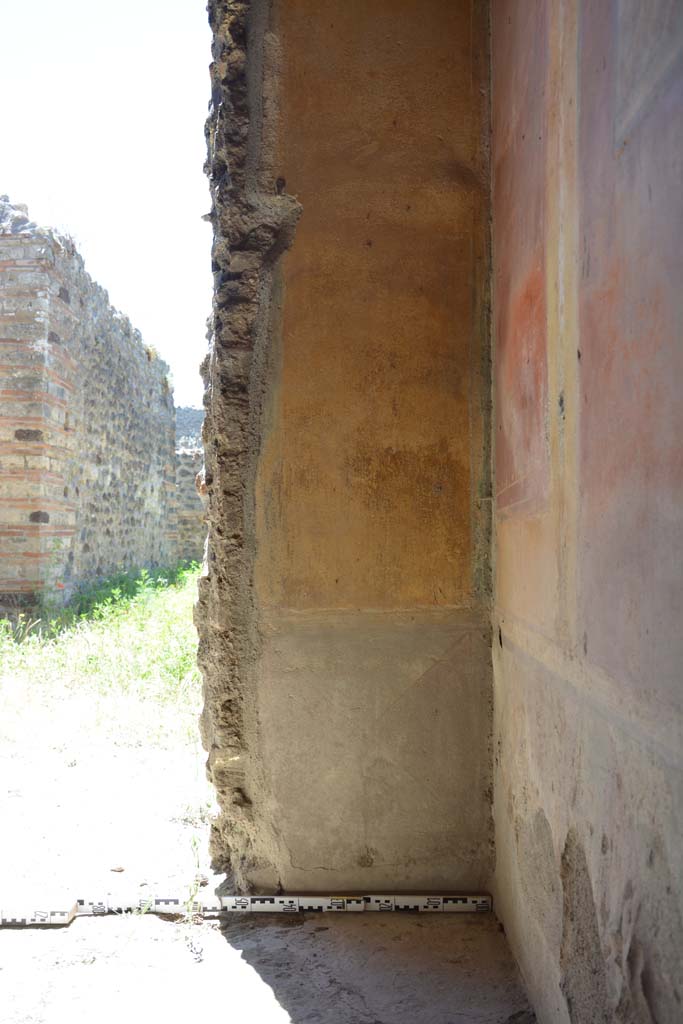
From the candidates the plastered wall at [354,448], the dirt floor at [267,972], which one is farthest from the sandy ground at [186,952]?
the plastered wall at [354,448]

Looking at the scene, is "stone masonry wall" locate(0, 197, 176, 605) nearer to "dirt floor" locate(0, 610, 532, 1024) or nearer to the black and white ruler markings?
"dirt floor" locate(0, 610, 532, 1024)

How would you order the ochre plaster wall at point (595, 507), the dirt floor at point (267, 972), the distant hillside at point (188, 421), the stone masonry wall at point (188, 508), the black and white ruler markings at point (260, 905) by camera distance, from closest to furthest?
the ochre plaster wall at point (595, 507) → the dirt floor at point (267, 972) → the black and white ruler markings at point (260, 905) → the stone masonry wall at point (188, 508) → the distant hillside at point (188, 421)

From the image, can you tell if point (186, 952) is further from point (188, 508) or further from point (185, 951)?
point (188, 508)

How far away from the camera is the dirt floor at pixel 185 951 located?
183cm

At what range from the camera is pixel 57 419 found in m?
7.04

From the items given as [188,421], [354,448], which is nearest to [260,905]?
[354,448]

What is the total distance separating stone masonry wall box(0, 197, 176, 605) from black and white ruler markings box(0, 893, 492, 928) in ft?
15.5

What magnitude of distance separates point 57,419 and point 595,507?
21.2 feet

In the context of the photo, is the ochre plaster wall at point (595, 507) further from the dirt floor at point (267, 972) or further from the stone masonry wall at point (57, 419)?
the stone masonry wall at point (57, 419)

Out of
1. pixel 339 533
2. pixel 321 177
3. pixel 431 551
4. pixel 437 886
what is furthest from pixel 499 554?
pixel 321 177

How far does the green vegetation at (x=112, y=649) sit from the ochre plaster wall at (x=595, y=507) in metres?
2.74

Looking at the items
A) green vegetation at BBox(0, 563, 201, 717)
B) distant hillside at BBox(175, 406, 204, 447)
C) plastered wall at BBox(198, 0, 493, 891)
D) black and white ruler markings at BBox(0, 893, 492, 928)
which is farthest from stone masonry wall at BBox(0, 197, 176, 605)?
distant hillside at BBox(175, 406, 204, 447)

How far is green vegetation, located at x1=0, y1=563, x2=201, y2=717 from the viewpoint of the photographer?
4.63 metres

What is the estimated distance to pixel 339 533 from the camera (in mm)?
2299
